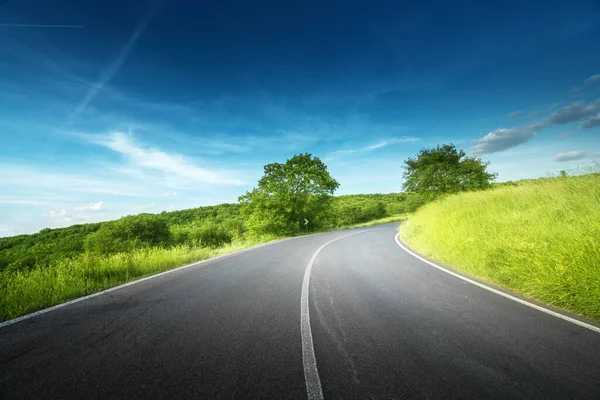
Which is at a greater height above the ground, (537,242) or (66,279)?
(66,279)

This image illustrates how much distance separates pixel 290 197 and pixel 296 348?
83.7 ft

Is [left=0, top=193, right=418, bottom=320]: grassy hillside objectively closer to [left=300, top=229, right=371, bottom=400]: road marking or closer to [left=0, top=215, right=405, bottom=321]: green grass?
[left=0, top=215, right=405, bottom=321]: green grass

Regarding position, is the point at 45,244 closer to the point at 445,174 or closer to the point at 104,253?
the point at 104,253

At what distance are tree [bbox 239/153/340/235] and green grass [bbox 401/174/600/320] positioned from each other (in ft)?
61.4

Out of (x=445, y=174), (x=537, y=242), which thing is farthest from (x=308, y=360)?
(x=445, y=174)

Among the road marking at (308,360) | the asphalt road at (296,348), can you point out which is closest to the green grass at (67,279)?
the asphalt road at (296,348)

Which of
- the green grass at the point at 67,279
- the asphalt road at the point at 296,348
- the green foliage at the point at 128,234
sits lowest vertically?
the asphalt road at the point at 296,348

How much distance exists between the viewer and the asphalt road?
7.27ft

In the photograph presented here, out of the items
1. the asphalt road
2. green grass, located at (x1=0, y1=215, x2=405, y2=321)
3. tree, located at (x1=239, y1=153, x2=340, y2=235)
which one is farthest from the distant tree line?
the asphalt road

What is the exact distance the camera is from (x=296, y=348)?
2.92 metres

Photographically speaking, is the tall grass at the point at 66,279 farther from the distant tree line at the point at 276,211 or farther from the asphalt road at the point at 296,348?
the distant tree line at the point at 276,211

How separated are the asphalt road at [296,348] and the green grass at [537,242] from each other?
0.78 m

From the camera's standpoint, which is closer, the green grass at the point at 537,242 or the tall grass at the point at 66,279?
the green grass at the point at 537,242

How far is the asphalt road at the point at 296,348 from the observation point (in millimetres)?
2214
